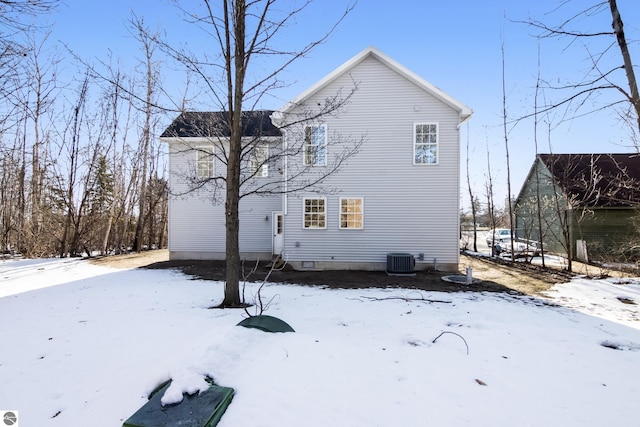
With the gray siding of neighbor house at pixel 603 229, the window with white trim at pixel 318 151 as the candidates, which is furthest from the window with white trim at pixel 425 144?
the gray siding of neighbor house at pixel 603 229

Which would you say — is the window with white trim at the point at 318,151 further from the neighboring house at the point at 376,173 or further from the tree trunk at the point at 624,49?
the tree trunk at the point at 624,49

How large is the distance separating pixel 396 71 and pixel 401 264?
7022mm

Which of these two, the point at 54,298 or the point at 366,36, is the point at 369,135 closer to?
the point at 366,36

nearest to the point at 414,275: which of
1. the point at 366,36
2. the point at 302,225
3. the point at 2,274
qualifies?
the point at 302,225

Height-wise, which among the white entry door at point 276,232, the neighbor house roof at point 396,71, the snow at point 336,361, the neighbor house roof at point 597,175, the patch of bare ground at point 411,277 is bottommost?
the patch of bare ground at point 411,277

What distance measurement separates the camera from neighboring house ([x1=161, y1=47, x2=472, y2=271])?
11.4 metres

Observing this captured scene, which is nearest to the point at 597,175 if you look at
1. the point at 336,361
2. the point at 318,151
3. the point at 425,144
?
the point at 425,144

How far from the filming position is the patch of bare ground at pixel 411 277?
9133 mm

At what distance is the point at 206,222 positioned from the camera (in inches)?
566

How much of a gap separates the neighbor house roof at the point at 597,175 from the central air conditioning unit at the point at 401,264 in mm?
10338

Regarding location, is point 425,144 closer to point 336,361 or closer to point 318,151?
point 318,151

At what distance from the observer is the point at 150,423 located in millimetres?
2287

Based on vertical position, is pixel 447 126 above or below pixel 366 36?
below

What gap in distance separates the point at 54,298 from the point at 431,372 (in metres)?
8.34
